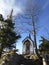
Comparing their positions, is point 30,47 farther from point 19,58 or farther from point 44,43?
point 19,58

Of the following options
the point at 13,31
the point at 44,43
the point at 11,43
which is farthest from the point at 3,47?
the point at 44,43

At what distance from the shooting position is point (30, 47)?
106ft

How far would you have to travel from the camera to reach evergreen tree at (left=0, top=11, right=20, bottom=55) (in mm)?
25609

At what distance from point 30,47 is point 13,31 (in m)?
7.16

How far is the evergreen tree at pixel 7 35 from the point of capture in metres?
25.6

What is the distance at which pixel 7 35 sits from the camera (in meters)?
26.0

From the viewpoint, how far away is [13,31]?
Answer: 26781mm

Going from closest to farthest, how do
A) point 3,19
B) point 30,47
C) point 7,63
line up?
1. point 7,63
2. point 3,19
3. point 30,47

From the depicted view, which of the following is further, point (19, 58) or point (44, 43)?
point (44, 43)

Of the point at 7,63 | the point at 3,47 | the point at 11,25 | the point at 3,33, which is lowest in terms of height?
the point at 7,63

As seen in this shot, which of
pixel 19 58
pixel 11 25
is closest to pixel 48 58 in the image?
pixel 19 58

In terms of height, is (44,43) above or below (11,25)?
below

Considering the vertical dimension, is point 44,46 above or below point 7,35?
below

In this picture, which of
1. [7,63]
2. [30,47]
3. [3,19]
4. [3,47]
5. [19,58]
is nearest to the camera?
[7,63]
